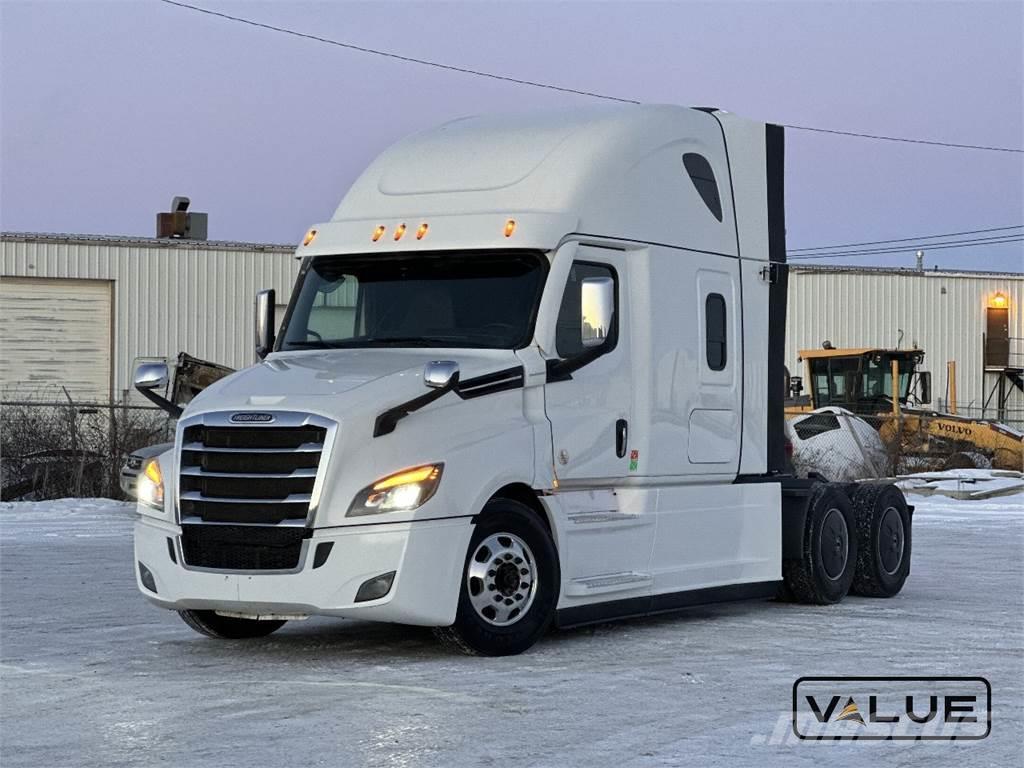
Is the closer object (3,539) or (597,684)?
(597,684)

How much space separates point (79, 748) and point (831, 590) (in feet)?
24.8

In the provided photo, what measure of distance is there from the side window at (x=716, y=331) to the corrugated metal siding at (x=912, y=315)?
41.1 m

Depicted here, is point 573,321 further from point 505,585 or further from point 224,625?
point 224,625

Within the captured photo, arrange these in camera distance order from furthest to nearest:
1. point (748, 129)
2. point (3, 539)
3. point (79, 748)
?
point (3, 539) < point (748, 129) < point (79, 748)

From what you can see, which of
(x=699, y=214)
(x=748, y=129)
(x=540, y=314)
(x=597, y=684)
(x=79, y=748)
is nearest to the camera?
(x=79, y=748)

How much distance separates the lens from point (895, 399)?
124 feet

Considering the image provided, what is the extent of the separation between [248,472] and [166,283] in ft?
124

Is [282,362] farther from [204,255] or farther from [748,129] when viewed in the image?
[204,255]

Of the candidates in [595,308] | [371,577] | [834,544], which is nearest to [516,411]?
[595,308]

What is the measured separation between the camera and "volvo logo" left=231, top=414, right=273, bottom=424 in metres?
10.1

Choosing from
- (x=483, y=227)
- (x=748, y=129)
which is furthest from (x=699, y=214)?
(x=483, y=227)

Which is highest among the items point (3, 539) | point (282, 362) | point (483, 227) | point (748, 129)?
point (748, 129)

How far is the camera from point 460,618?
33.6 feet

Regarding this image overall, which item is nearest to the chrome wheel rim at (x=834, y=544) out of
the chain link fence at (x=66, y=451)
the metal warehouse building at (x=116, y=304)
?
the chain link fence at (x=66, y=451)
